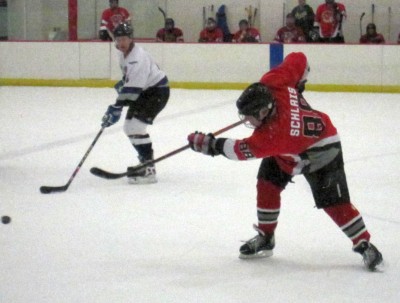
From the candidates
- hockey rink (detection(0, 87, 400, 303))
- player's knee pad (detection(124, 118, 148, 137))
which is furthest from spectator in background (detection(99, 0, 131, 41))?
player's knee pad (detection(124, 118, 148, 137))

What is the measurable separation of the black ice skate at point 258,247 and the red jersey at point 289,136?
0.36m

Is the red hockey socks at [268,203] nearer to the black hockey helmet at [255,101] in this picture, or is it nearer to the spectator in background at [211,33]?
the black hockey helmet at [255,101]

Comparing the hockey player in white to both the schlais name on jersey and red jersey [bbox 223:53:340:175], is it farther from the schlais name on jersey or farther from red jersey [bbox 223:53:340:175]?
the schlais name on jersey

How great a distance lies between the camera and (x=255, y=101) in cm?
318

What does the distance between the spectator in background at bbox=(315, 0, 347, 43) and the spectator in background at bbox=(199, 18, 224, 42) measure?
142 cm

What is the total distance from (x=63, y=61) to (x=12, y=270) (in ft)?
27.2

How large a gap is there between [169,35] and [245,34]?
3.59ft

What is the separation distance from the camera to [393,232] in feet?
13.5

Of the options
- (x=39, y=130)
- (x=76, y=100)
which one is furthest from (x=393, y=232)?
(x=76, y=100)

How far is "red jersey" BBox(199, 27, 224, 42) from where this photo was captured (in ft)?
39.4

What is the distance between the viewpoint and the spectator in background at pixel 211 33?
12.0 meters

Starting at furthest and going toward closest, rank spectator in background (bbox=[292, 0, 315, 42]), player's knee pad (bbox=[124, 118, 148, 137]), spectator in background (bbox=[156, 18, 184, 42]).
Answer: spectator in background (bbox=[156, 18, 184, 42]) < spectator in background (bbox=[292, 0, 315, 42]) < player's knee pad (bbox=[124, 118, 148, 137])

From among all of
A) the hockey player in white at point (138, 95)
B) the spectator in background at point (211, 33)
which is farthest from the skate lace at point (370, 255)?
the spectator in background at point (211, 33)

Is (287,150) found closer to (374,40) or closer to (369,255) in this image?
(369,255)
